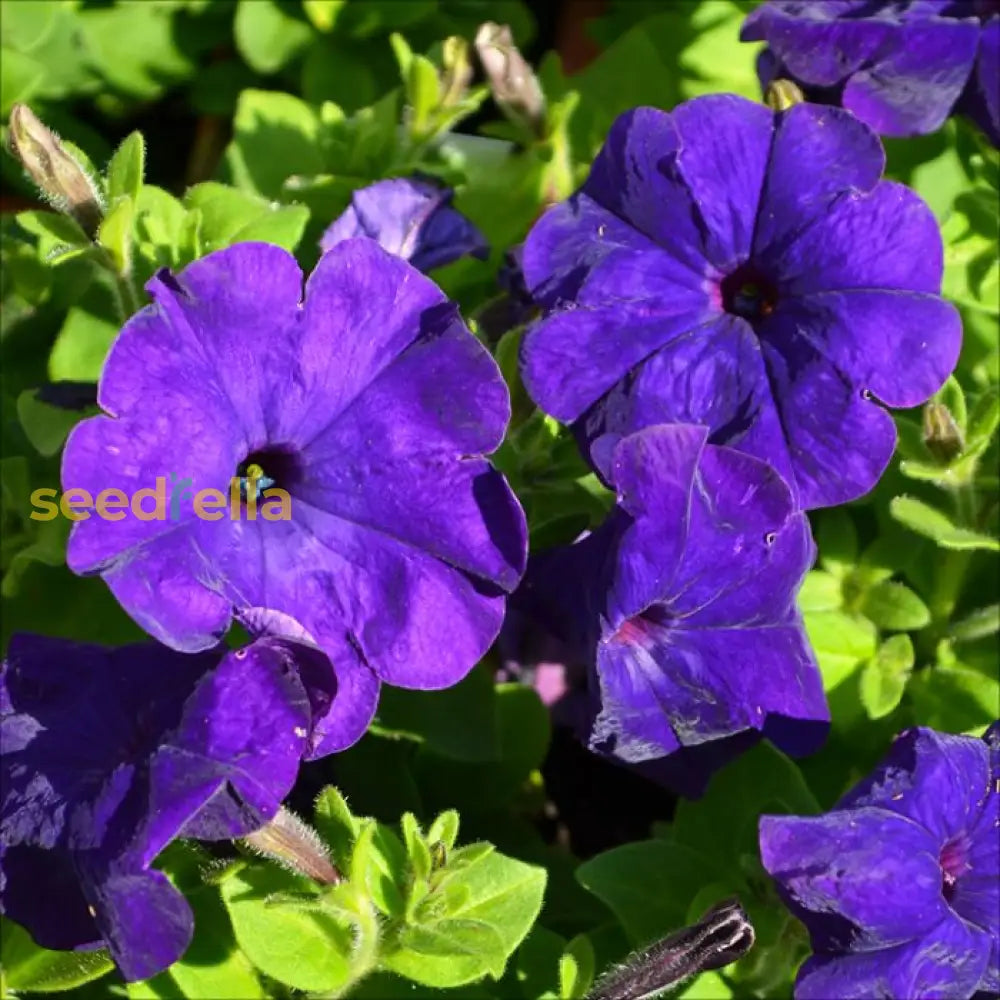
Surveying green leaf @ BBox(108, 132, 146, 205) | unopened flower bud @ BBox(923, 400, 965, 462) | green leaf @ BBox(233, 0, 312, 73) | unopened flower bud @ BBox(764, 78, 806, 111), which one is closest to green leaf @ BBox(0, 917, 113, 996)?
green leaf @ BBox(108, 132, 146, 205)

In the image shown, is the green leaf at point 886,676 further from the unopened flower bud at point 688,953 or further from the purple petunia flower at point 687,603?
the unopened flower bud at point 688,953

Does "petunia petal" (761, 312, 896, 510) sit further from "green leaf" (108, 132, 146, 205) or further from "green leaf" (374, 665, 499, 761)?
"green leaf" (108, 132, 146, 205)

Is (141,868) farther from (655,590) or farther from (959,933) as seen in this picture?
(959,933)

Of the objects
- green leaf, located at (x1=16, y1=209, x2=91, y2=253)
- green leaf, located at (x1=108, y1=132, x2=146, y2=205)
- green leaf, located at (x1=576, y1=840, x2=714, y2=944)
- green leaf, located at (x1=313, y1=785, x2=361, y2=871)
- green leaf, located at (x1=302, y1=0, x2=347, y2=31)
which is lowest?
green leaf, located at (x1=576, y1=840, x2=714, y2=944)

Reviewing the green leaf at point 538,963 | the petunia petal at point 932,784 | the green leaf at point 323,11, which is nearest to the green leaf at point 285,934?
the green leaf at point 538,963

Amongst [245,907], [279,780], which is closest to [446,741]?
[245,907]

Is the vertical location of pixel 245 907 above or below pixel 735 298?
below

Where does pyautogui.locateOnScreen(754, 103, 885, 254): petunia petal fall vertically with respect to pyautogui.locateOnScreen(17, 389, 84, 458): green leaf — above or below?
above
